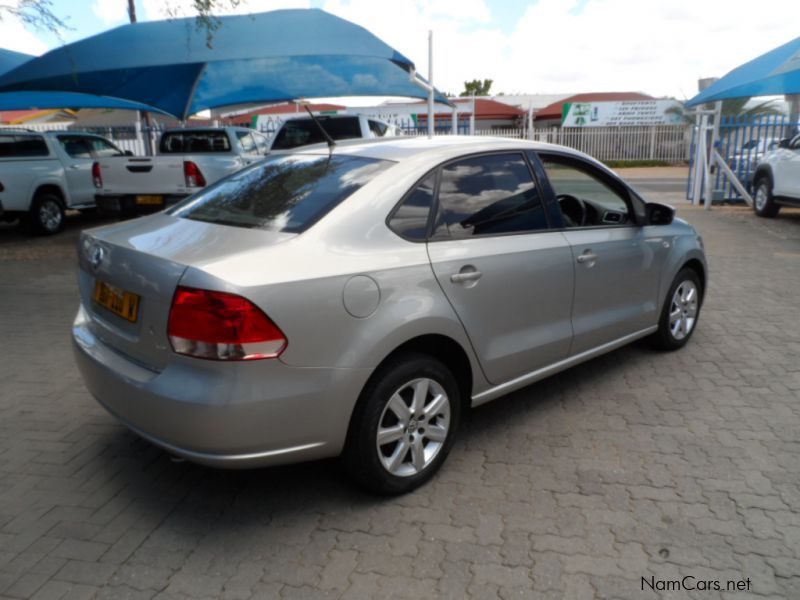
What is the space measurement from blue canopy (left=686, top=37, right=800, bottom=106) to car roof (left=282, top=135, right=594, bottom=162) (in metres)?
9.45

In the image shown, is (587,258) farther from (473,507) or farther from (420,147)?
(473,507)

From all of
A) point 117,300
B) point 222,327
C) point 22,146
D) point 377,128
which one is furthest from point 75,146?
point 222,327

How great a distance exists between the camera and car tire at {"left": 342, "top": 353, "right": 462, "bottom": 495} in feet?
9.22

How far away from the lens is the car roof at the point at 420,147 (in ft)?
10.9

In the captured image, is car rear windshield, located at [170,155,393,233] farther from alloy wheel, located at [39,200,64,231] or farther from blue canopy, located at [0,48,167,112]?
blue canopy, located at [0,48,167,112]

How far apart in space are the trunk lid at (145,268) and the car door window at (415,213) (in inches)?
21.2

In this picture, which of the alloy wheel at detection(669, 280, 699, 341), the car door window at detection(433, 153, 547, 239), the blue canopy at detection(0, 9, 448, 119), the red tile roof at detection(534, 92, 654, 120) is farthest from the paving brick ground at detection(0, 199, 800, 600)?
the red tile roof at detection(534, 92, 654, 120)

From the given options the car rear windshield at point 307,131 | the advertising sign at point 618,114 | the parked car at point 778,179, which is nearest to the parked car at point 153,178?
the car rear windshield at point 307,131

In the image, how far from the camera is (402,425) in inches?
117

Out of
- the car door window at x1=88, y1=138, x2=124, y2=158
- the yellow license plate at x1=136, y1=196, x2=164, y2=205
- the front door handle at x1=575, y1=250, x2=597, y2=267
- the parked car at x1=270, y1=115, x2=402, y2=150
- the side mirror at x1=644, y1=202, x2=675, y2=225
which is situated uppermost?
the parked car at x1=270, y1=115, x2=402, y2=150

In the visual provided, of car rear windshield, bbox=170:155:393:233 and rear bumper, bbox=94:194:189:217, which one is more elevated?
car rear windshield, bbox=170:155:393:233

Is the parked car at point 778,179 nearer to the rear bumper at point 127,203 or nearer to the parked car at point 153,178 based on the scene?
the parked car at point 153,178

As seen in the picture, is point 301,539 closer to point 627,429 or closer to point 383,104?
point 627,429

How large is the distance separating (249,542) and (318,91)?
12.0 meters
